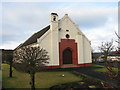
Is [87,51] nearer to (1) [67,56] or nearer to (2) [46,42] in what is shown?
(1) [67,56]

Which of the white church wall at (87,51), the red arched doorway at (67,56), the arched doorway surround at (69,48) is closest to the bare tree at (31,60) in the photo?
the arched doorway surround at (69,48)

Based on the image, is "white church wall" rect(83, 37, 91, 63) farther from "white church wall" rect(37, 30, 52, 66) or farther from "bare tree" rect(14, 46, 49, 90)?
"bare tree" rect(14, 46, 49, 90)

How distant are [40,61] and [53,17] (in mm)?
15875

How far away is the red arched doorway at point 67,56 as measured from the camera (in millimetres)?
27286

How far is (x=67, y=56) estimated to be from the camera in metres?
27.6

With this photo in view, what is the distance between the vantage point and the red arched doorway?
89.5 ft

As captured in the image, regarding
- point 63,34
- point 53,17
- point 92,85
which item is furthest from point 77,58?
point 92,85

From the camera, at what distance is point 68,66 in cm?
2670

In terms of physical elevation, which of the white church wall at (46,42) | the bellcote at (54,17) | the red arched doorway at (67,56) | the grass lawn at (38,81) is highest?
the bellcote at (54,17)

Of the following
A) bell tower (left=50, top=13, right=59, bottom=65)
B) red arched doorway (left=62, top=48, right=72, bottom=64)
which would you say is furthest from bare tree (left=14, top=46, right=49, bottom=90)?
red arched doorway (left=62, top=48, right=72, bottom=64)

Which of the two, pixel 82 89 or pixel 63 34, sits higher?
pixel 63 34

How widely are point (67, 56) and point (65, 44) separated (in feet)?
9.24

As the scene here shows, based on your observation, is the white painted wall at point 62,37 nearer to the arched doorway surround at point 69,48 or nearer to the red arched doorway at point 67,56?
the arched doorway surround at point 69,48

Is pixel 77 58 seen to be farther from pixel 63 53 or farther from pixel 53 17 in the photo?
pixel 53 17
